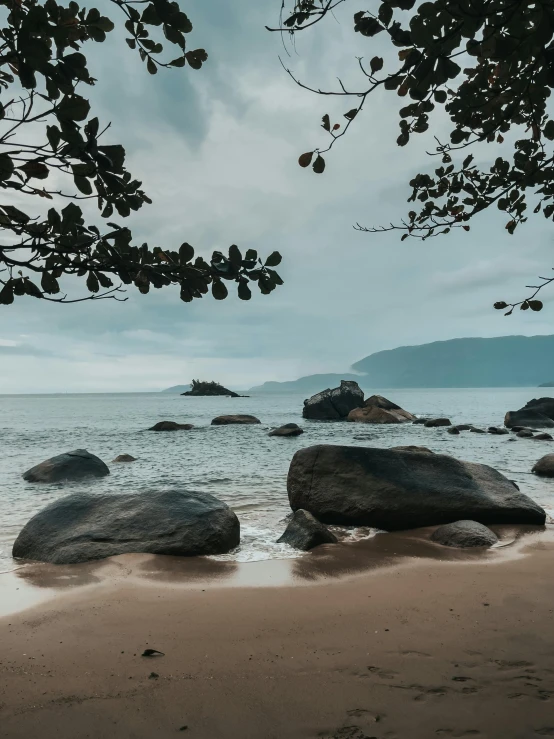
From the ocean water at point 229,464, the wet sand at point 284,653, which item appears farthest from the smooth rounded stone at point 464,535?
the ocean water at point 229,464

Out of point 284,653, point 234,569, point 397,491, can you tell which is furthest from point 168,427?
point 284,653

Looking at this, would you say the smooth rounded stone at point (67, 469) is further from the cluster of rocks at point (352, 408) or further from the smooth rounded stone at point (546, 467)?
the cluster of rocks at point (352, 408)

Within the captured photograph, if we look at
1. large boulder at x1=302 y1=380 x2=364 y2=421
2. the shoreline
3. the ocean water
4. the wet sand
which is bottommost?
the ocean water

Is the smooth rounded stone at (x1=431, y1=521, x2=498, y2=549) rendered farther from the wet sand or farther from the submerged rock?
the submerged rock

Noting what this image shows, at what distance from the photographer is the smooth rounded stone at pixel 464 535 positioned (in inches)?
259

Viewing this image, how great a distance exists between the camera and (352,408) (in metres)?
38.2

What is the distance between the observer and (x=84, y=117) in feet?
7.04

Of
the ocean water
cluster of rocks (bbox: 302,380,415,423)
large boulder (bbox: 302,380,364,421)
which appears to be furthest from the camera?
large boulder (bbox: 302,380,364,421)

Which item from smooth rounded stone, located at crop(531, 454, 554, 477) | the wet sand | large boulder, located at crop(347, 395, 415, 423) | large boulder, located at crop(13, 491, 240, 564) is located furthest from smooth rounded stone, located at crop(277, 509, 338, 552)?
large boulder, located at crop(347, 395, 415, 423)

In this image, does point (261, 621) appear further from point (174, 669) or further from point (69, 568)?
point (69, 568)

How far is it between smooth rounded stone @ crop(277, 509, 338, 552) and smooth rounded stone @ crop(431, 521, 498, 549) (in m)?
1.47

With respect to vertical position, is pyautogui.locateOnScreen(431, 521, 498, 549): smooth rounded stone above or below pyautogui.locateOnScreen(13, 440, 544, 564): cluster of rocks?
below

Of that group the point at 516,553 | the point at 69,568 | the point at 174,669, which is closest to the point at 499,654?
the point at 174,669

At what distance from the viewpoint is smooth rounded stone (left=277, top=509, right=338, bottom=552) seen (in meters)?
6.58
